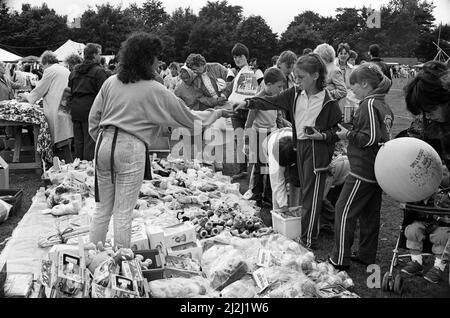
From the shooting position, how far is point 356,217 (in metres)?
4.57

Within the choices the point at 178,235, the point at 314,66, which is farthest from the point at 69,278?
the point at 314,66

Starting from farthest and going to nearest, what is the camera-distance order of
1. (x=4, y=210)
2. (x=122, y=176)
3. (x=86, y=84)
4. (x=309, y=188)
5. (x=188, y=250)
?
(x=86, y=84)
(x=4, y=210)
(x=309, y=188)
(x=188, y=250)
(x=122, y=176)

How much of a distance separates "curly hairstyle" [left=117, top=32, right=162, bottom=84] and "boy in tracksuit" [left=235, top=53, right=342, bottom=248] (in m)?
1.61

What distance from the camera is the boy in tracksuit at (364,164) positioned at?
14.3 feet

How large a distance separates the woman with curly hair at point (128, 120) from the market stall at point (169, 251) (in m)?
0.42

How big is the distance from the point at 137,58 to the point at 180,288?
1.70 metres

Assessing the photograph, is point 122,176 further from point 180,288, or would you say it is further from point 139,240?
point 180,288

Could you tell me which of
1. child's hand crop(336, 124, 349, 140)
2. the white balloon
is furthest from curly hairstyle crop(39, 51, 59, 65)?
the white balloon

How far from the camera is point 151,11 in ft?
199

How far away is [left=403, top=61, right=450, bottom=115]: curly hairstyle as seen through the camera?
3.86 meters

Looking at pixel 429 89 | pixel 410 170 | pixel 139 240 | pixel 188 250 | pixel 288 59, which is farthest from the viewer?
pixel 288 59

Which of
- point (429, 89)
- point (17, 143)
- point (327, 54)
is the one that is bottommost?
point (17, 143)

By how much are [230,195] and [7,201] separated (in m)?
2.77
